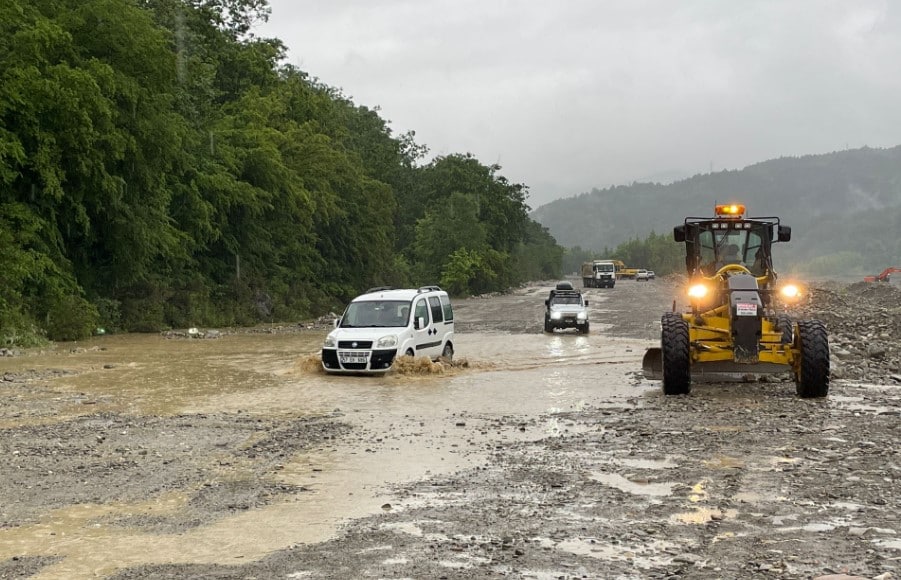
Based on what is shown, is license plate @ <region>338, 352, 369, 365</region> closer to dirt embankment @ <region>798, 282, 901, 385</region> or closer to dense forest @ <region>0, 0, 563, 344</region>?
dirt embankment @ <region>798, 282, 901, 385</region>

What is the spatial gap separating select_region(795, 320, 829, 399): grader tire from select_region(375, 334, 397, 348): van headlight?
8185mm

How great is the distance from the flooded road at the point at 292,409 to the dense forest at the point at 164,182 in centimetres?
330

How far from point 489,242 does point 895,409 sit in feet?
267

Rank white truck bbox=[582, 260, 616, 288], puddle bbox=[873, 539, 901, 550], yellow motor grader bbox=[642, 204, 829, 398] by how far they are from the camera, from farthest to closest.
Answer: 1. white truck bbox=[582, 260, 616, 288]
2. yellow motor grader bbox=[642, 204, 829, 398]
3. puddle bbox=[873, 539, 901, 550]

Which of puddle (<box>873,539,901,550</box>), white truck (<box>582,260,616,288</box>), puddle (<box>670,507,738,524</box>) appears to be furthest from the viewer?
white truck (<box>582,260,616,288</box>)

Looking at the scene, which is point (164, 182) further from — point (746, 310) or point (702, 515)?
point (702, 515)

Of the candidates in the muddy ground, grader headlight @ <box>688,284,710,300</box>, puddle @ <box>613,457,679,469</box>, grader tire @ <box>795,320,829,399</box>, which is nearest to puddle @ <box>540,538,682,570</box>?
the muddy ground

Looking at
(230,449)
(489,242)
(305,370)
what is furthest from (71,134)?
(489,242)

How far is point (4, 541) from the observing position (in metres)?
7.08

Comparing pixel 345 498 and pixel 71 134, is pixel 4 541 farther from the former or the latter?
pixel 71 134

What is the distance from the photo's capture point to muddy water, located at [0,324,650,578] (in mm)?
7160

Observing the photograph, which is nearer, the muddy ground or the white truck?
the muddy ground

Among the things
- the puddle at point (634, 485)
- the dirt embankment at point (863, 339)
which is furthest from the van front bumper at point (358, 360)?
the puddle at point (634, 485)

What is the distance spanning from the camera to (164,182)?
117 feet
